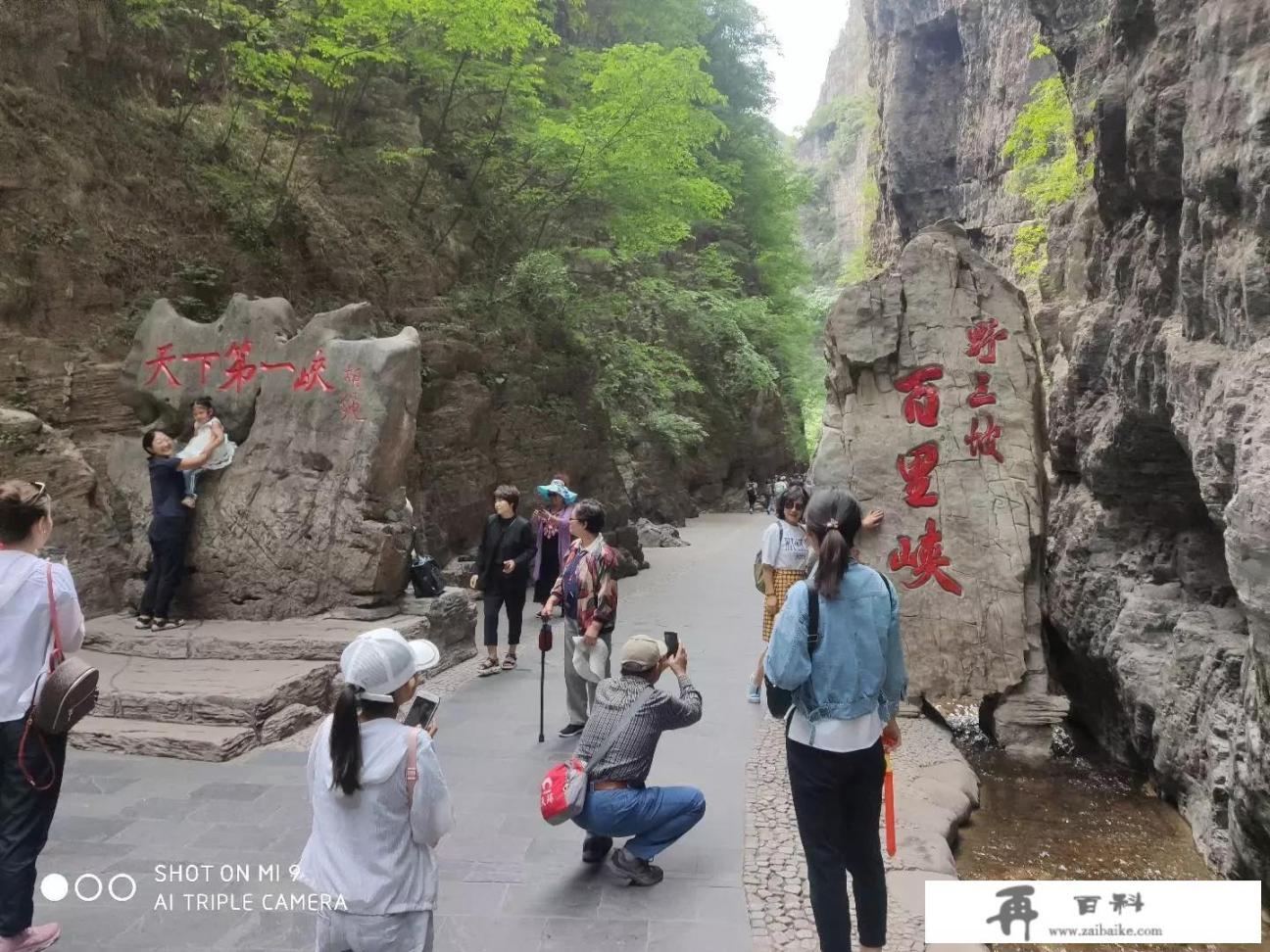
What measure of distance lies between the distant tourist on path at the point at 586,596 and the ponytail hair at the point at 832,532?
241 centimetres

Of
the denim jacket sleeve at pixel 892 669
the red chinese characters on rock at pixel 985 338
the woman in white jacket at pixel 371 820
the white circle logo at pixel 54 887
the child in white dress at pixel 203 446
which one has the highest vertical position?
the red chinese characters on rock at pixel 985 338

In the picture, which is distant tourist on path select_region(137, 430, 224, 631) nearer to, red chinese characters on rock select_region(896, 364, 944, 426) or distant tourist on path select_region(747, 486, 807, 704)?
distant tourist on path select_region(747, 486, 807, 704)

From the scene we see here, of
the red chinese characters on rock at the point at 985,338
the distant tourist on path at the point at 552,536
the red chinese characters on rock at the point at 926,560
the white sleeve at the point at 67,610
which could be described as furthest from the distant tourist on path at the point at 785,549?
the white sleeve at the point at 67,610

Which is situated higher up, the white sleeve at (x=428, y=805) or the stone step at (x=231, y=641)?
the white sleeve at (x=428, y=805)

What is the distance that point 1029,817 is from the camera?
5344 millimetres

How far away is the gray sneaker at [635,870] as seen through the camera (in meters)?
3.81

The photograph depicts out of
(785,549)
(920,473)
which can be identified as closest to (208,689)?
(785,549)

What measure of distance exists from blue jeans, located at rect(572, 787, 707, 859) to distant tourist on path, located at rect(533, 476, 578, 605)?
176 inches

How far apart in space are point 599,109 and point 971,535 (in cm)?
890

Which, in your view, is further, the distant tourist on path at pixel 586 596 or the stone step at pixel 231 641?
the stone step at pixel 231 641

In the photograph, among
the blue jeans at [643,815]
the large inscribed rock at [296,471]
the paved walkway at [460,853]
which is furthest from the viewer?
the large inscribed rock at [296,471]

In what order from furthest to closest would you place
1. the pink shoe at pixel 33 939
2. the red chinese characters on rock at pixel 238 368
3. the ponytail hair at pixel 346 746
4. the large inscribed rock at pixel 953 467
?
the red chinese characters on rock at pixel 238 368, the large inscribed rock at pixel 953 467, the pink shoe at pixel 33 939, the ponytail hair at pixel 346 746

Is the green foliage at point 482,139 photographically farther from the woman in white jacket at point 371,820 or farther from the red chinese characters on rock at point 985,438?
the woman in white jacket at point 371,820

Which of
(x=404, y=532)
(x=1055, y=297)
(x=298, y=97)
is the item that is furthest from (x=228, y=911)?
(x=1055, y=297)
